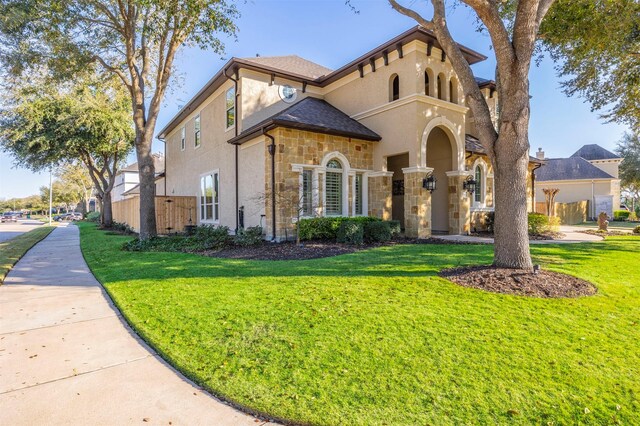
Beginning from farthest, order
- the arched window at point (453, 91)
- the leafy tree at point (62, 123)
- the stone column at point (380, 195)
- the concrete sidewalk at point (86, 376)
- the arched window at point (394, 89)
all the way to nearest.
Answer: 1. the leafy tree at point (62, 123)
2. the arched window at point (453, 91)
3. the stone column at point (380, 195)
4. the arched window at point (394, 89)
5. the concrete sidewalk at point (86, 376)

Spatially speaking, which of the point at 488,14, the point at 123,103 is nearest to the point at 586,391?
the point at 488,14

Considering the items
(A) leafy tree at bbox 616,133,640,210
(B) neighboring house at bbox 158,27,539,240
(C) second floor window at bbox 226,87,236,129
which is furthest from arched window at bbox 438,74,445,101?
(A) leafy tree at bbox 616,133,640,210

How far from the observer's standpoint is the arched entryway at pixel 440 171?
1431 centimetres

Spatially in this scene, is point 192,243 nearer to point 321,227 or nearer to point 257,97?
point 321,227

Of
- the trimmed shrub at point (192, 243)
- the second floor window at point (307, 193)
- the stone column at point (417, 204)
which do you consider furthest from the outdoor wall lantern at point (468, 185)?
the trimmed shrub at point (192, 243)

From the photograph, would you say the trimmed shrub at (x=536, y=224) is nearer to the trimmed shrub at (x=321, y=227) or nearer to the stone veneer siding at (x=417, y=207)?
the stone veneer siding at (x=417, y=207)

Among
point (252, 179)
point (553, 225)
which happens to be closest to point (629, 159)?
point (553, 225)

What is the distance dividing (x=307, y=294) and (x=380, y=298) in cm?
113

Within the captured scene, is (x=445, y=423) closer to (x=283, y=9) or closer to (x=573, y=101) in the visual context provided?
(x=283, y=9)

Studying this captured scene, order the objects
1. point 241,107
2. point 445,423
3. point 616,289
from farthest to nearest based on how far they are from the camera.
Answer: point 241,107, point 616,289, point 445,423

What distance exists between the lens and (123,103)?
23219 mm

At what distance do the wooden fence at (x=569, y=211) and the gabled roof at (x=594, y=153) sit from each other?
11.3 meters

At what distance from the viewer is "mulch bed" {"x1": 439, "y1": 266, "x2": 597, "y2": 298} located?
510 centimetres

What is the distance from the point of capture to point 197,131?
18703 mm
